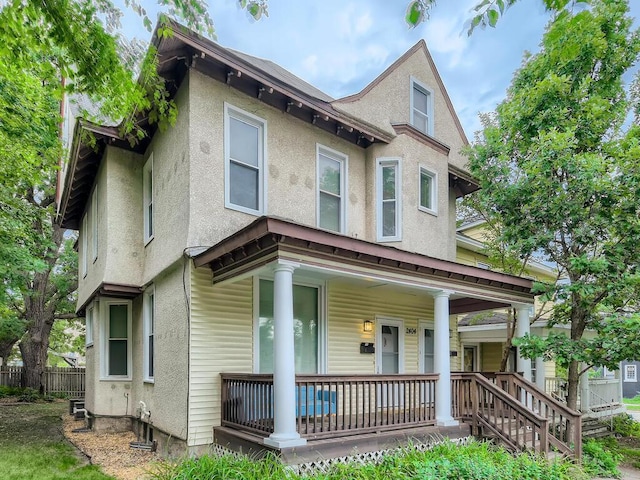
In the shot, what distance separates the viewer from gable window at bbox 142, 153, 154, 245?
32.4 ft

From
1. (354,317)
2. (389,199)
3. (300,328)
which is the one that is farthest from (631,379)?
(300,328)

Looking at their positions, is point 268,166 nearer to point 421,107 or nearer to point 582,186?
point 421,107

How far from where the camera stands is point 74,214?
14.5m

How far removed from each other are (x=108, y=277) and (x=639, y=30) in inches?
484

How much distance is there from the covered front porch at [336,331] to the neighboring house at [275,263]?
0.11 ft

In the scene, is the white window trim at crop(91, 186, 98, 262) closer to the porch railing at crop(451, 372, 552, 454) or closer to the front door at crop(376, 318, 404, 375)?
the front door at crop(376, 318, 404, 375)

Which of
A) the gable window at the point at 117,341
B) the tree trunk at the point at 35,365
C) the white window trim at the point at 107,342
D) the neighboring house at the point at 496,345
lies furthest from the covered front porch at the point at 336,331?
the tree trunk at the point at 35,365

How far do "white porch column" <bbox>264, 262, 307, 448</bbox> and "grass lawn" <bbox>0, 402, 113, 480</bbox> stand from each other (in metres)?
2.99

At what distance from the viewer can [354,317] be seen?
381 inches

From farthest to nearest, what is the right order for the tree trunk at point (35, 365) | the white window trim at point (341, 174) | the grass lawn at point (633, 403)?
1. the grass lawn at point (633, 403)
2. the tree trunk at point (35, 365)
3. the white window trim at point (341, 174)

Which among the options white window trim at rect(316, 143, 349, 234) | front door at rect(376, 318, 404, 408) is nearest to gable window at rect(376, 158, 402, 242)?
white window trim at rect(316, 143, 349, 234)

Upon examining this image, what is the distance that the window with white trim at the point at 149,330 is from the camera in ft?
30.8

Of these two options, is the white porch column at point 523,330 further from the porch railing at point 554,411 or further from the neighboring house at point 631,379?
the neighboring house at point 631,379

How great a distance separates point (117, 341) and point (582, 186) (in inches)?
425
